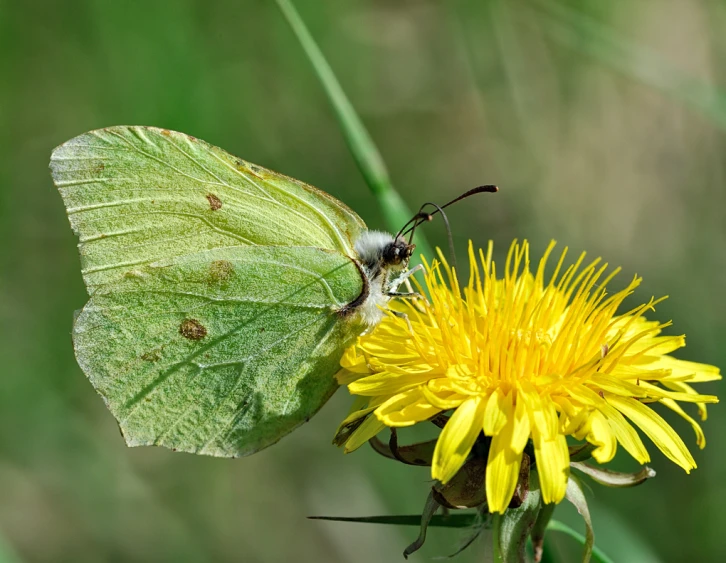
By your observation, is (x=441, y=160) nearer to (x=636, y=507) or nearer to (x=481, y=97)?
(x=481, y=97)

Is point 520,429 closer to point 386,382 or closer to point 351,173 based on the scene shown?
point 386,382

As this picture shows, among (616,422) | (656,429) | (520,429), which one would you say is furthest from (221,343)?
(656,429)

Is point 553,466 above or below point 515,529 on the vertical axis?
above

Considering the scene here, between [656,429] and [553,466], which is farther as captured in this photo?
[656,429]

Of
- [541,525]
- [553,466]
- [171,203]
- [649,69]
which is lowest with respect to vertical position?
[541,525]

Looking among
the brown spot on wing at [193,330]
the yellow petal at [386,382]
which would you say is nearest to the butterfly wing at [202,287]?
the brown spot on wing at [193,330]

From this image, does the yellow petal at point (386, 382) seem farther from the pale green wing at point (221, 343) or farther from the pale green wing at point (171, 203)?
the pale green wing at point (171, 203)

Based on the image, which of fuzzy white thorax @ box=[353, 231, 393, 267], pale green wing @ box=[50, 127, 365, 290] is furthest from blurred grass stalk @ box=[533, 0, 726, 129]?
pale green wing @ box=[50, 127, 365, 290]
